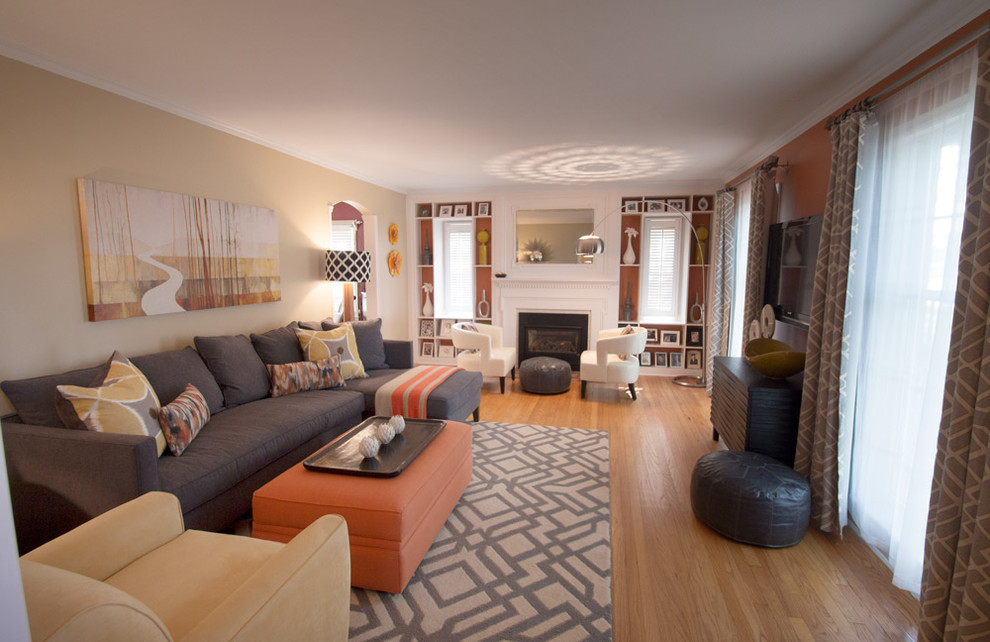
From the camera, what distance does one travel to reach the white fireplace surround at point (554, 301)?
6129mm

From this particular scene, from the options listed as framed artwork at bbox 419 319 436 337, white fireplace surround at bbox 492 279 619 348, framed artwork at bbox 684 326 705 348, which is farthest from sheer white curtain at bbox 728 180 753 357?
framed artwork at bbox 419 319 436 337

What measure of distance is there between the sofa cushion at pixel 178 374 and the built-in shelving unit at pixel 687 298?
4671 millimetres

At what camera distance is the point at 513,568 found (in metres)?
2.24

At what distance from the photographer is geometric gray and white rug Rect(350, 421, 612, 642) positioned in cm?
188

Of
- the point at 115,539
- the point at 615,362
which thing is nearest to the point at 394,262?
the point at 615,362

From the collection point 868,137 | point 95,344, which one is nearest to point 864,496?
point 868,137

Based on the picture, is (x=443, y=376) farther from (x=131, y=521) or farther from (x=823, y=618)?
(x=823, y=618)

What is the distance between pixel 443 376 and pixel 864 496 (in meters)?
2.89

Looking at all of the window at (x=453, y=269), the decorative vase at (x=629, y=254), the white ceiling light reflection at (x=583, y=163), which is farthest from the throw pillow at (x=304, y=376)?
the decorative vase at (x=629, y=254)

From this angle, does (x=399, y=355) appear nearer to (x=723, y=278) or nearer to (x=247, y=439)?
(x=247, y=439)

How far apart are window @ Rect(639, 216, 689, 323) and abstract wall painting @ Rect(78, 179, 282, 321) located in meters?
4.43

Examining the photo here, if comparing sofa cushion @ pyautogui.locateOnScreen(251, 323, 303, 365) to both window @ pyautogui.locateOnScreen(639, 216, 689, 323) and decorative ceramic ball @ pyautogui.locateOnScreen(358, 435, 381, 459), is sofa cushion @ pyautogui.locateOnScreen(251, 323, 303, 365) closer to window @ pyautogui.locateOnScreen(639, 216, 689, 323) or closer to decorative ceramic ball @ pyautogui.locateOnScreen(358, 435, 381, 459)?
decorative ceramic ball @ pyautogui.locateOnScreen(358, 435, 381, 459)

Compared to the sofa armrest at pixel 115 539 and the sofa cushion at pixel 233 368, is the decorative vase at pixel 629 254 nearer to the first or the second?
the sofa cushion at pixel 233 368

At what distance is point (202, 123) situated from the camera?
3.34 metres
